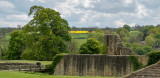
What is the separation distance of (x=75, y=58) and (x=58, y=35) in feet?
51.8

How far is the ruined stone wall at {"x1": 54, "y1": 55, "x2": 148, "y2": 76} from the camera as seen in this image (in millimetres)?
32219

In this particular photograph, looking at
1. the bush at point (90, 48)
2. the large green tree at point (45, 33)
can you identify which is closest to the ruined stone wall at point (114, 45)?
the large green tree at point (45, 33)

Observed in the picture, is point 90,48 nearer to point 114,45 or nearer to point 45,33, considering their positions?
point 45,33

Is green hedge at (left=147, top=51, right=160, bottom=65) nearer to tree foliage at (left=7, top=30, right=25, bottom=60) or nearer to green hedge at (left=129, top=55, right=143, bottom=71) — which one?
green hedge at (left=129, top=55, right=143, bottom=71)

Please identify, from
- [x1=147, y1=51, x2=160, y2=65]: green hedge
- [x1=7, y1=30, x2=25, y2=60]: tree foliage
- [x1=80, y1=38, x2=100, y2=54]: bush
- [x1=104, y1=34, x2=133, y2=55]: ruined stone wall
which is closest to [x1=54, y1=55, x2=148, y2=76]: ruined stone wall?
[x1=147, y1=51, x2=160, y2=65]: green hedge

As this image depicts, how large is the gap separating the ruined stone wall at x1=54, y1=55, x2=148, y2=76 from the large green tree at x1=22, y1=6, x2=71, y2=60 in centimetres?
1323

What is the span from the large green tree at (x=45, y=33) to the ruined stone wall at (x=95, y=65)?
13.2m

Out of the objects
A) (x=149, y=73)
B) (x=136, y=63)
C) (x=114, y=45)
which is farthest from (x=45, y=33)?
(x=149, y=73)

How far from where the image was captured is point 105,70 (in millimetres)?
32750

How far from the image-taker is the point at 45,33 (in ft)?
156

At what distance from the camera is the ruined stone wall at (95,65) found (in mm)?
32219

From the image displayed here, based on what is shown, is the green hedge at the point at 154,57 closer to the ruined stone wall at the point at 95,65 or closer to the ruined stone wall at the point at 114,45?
the ruined stone wall at the point at 95,65

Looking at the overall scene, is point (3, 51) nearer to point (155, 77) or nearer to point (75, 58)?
point (75, 58)

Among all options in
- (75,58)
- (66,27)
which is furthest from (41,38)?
(75,58)
